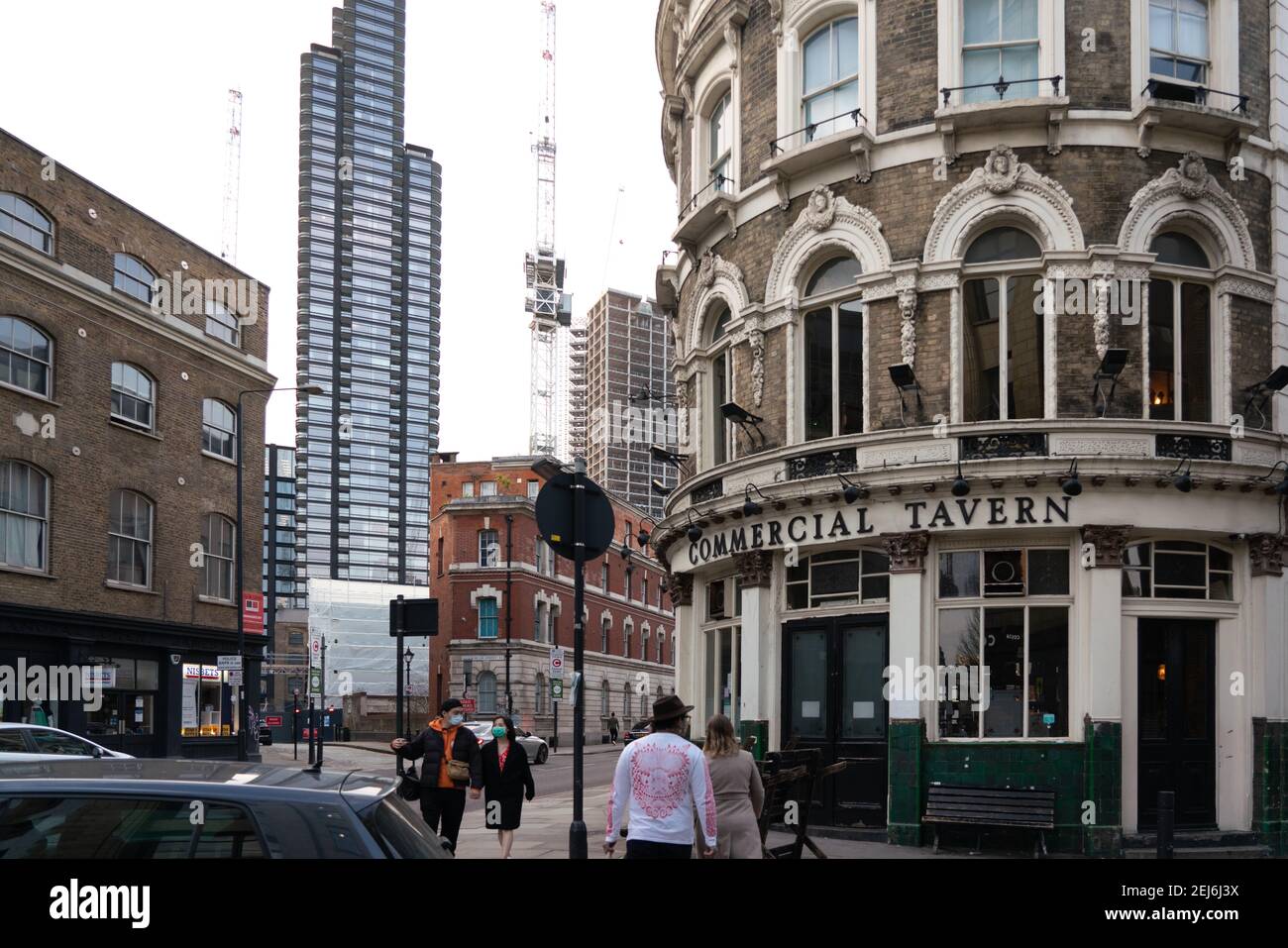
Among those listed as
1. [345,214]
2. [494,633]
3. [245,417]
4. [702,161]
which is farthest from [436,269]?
[702,161]

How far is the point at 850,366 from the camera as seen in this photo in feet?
66.8

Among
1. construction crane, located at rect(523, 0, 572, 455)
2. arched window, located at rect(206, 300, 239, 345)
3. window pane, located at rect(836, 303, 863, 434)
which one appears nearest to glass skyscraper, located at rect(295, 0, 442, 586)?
construction crane, located at rect(523, 0, 572, 455)

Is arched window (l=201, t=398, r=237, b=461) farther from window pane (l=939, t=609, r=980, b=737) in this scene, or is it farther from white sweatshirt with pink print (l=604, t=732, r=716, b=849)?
white sweatshirt with pink print (l=604, t=732, r=716, b=849)

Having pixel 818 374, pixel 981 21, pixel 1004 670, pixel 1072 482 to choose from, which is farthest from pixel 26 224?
pixel 1072 482

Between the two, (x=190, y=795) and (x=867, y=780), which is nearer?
(x=190, y=795)

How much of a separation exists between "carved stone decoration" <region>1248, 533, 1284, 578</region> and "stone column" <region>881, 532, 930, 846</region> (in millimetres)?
4478

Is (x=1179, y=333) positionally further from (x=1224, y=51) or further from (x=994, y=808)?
(x=994, y=808)

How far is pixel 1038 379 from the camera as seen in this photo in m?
19.0

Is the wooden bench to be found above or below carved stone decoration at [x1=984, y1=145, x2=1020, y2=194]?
below

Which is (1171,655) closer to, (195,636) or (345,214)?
(195,636)

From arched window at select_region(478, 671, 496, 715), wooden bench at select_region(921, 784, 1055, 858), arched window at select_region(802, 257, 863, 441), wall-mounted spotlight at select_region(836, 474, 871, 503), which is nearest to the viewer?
wooden bench at select_region(921, 784, 1055, 858)

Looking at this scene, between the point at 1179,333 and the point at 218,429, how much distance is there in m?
28.4

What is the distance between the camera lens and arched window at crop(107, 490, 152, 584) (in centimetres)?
3425
